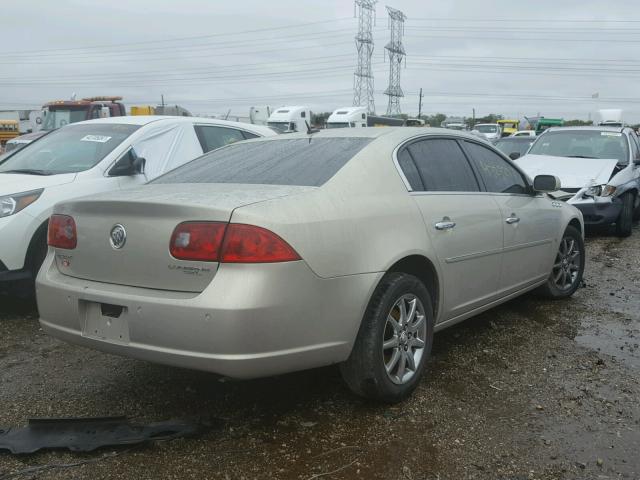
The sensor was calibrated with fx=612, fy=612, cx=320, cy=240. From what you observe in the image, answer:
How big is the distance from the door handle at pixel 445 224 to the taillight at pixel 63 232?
78.1 inches

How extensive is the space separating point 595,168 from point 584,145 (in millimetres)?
1068

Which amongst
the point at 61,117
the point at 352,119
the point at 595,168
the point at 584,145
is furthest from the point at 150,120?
the point at 352,119

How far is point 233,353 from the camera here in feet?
8.62

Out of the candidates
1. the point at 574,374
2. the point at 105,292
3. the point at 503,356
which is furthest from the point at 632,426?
Result: the point at 105,292

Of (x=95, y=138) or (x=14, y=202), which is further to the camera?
(x=95, y=138)

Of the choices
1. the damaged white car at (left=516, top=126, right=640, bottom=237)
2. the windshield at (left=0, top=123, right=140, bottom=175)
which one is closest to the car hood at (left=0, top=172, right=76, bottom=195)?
Answer: the windshield at (left=0, top=123, right=140, bottom=175)

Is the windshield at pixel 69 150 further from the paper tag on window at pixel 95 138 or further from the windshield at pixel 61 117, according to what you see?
the windshield at pixel 61 117

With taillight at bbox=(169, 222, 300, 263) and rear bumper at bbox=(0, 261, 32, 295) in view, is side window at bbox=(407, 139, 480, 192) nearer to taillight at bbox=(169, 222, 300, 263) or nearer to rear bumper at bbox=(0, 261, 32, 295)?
taillight at bbox=(169, 222, 300, 263)

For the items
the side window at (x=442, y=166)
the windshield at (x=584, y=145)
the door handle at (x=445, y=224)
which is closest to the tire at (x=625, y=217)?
the windshield at (x=584, y=145)

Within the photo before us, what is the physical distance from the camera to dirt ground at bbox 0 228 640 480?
107 inches

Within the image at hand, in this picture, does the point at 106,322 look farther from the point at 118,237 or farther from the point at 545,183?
the point at 545,183

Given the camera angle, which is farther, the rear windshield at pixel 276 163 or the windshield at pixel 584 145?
the windshield at pixel 584 145

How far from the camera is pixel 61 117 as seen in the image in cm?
1634

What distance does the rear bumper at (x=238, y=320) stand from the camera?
262cm
